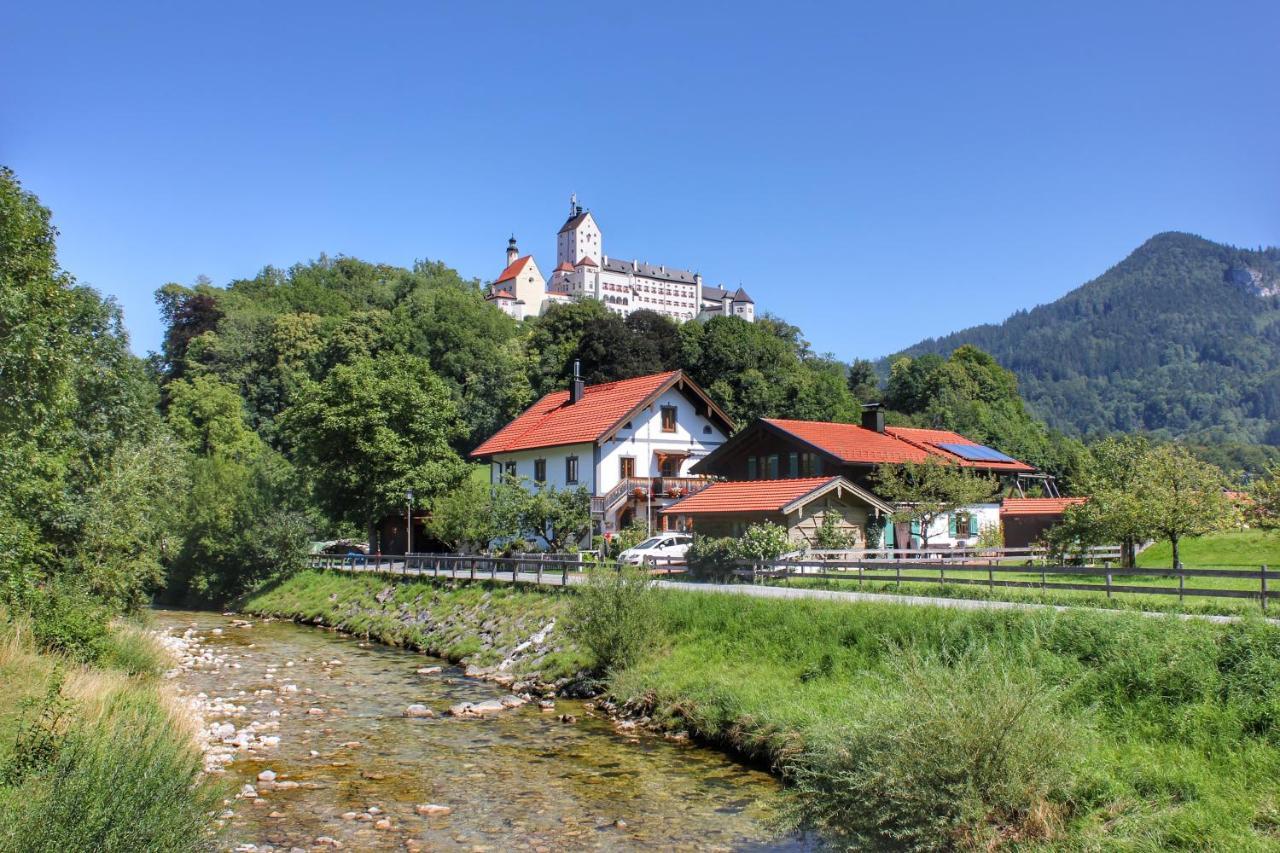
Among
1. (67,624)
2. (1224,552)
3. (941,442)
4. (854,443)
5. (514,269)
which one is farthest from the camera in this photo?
(514,269)

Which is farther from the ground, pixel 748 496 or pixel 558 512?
pixel 748 496

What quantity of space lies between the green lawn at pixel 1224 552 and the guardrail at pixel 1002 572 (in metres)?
9.73

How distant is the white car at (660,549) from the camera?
1265 inches

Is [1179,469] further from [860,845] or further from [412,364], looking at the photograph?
[412,364]

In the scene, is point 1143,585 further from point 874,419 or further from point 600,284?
point 600,284

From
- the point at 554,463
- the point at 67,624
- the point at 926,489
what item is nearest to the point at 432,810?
the point at 67,624

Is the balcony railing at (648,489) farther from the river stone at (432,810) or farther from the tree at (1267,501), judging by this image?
the river stone at (432,810)

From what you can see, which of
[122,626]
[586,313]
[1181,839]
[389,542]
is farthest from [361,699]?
[586,313]

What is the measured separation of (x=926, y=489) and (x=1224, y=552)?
14253mm

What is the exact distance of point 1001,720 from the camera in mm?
10586

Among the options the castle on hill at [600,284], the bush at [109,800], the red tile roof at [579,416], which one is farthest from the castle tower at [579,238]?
the bush at [109,800]

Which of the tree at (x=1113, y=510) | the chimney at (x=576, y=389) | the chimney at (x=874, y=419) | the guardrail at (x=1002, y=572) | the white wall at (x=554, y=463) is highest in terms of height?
the chimney at (x=576, y=389)

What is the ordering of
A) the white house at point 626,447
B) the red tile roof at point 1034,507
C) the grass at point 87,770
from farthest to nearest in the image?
1. the white house at point 626,447
2. the red tile roof at point 1034,507
3. the grass at point 87,770

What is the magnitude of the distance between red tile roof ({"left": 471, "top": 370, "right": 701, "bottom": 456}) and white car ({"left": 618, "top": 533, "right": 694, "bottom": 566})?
8.96 m
